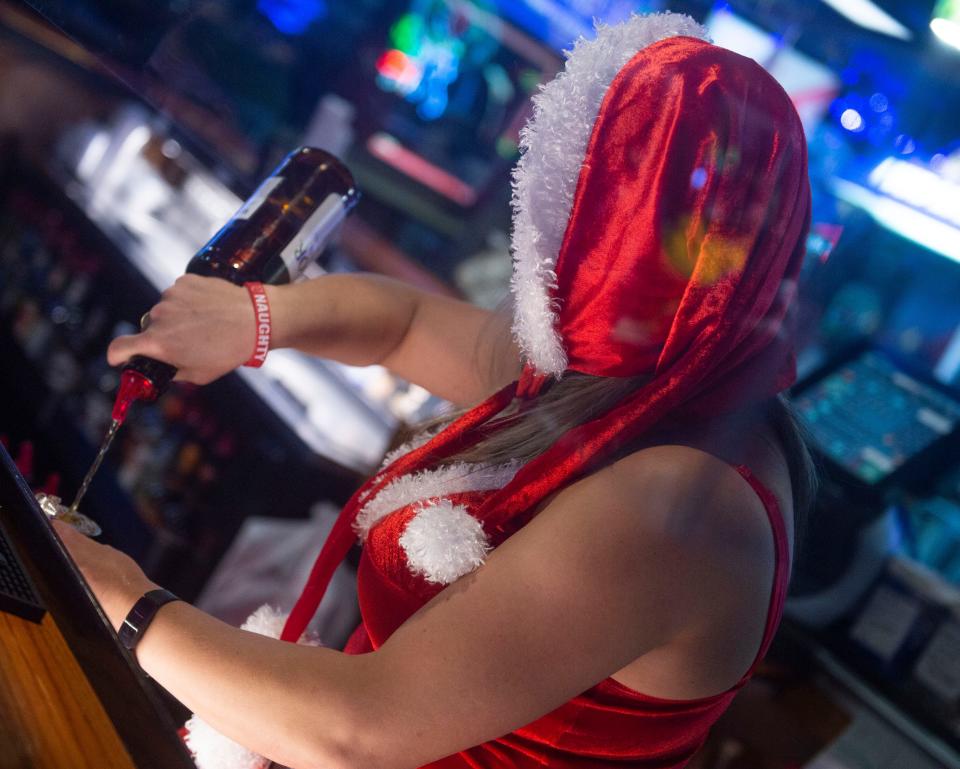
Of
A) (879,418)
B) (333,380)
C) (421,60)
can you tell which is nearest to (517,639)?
(333,380)

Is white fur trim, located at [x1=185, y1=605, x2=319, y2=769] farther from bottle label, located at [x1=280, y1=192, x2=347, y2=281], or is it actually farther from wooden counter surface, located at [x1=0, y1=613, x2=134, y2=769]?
bottle label, located at [x1=280, y1=192, x2=347, y2=281]

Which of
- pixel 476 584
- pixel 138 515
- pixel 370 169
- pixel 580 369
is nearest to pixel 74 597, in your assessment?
pixel 476 584

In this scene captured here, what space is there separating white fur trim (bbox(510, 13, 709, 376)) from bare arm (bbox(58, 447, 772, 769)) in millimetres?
226

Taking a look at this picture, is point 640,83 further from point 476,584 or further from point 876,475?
point 876,475

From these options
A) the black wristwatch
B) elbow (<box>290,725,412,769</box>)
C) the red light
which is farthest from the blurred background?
the red light

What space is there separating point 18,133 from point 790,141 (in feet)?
10.2

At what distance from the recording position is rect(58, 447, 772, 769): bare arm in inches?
33.4

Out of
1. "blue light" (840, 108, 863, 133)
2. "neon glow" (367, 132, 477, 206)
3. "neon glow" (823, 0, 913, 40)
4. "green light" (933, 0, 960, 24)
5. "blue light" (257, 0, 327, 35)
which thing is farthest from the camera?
"blue light" (257, 0, 327, 35)

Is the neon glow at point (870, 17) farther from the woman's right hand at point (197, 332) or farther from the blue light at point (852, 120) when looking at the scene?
the woman's right hand at point (197, 332)

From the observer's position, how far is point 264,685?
2.92 feet

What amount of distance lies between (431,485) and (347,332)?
1.53 ft

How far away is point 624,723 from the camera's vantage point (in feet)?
3.34

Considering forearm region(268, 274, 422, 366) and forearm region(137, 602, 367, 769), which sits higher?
forearm region(268, 274, 422, 366)

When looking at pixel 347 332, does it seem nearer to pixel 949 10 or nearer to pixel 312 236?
pixel 312 236
